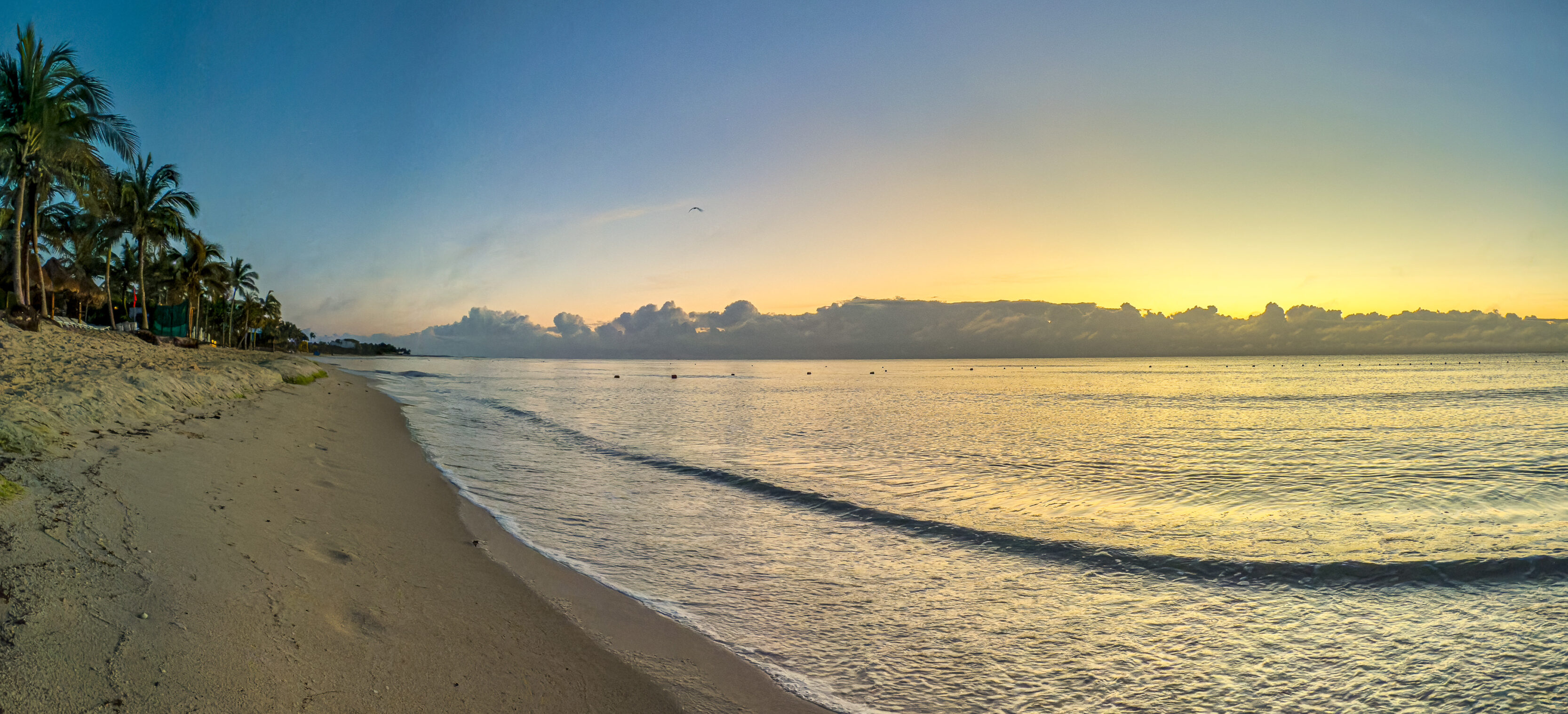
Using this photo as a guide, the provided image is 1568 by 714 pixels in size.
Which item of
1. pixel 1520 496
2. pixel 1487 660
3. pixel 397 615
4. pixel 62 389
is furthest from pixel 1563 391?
pixel 62 389

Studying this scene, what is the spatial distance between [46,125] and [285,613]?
3479 cm

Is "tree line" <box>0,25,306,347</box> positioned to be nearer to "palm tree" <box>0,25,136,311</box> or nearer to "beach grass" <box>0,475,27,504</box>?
"palm tree" <box>0,25,136,311</box>

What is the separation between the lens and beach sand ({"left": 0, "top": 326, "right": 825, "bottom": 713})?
12.6 ft

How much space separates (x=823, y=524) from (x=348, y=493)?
23.3 ft

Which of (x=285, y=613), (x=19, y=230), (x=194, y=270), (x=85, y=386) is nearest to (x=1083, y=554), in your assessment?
(x=285, y=613)

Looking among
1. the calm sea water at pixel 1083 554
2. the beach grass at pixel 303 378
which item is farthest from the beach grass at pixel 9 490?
the beach grass at pixel 303 378

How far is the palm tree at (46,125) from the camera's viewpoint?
25891 millimetres

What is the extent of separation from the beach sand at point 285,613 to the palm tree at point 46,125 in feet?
92.6

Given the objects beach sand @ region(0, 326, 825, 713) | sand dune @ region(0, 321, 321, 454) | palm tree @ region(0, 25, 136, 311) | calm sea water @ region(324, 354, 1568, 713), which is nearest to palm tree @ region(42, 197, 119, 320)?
palm tree @ region(0, 25, 136, 311)

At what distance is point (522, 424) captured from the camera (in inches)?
999

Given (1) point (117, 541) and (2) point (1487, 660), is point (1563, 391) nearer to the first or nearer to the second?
(2) point (1487, 660)

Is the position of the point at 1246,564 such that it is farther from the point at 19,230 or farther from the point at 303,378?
the point at 19,230

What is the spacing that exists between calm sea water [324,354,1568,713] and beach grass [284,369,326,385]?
1324 centimetres

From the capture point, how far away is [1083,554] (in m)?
8.85
